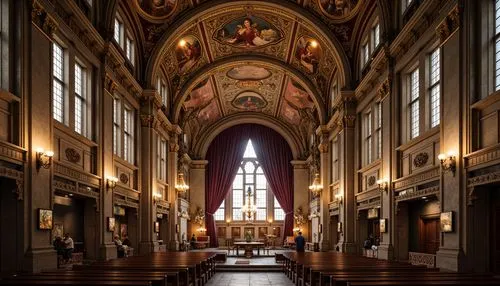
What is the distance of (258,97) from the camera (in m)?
43.1

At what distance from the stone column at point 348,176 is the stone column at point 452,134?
11.4m

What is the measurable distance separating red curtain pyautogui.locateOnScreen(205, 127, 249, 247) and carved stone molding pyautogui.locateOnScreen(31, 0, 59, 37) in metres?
31.6

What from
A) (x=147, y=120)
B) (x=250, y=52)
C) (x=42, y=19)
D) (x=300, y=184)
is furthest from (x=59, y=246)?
(x=300, y=184)

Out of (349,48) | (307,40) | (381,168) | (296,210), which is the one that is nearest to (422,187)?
(381,168)

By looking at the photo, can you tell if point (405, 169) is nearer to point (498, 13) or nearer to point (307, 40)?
point (498, 13)

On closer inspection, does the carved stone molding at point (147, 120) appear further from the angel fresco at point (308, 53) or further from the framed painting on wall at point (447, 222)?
the framed painting on wall at point (447, 222)

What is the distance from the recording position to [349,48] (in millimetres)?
28234

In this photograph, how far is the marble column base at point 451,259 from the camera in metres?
14.7

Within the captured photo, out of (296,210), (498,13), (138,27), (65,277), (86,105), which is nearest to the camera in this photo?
(65,277)

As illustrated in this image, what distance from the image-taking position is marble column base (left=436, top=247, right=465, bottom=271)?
14.7 metres

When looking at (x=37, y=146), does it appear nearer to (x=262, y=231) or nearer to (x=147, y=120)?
(x=147, y=120)

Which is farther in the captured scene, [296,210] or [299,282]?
[296,210]

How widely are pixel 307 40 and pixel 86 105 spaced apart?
14.3 meters

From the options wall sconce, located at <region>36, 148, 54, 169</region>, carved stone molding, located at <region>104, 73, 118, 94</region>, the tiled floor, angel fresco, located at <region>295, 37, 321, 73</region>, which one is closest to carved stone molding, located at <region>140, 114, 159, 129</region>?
carved stone molding, located at <region>104, 73, 118, 94</region>
